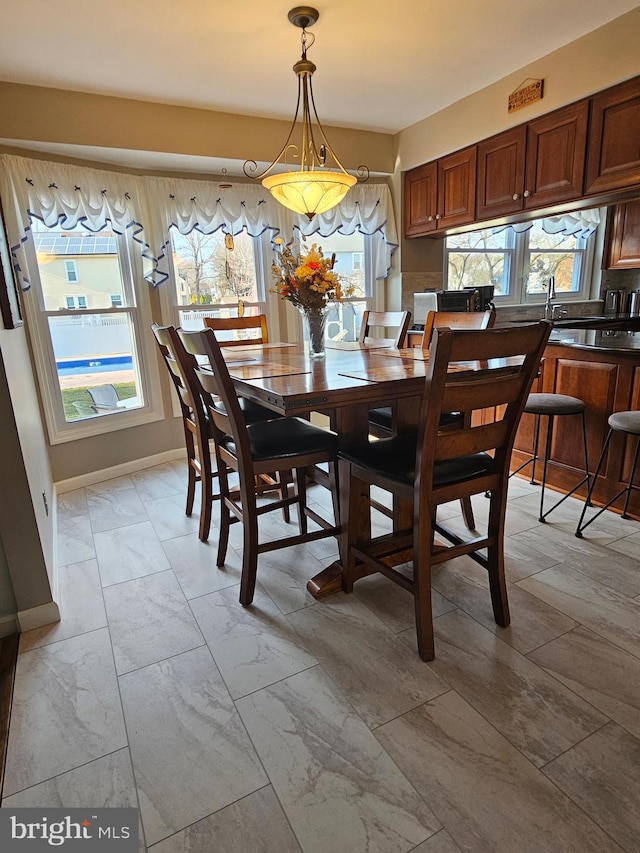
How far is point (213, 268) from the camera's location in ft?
12.7

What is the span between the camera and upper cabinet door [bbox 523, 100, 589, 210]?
112 inches

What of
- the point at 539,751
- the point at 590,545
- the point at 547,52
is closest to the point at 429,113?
the point at 547,52

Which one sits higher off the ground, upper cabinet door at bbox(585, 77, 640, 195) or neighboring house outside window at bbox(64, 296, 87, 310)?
upper cabinet door at bbox(585, 77, 640, 195)

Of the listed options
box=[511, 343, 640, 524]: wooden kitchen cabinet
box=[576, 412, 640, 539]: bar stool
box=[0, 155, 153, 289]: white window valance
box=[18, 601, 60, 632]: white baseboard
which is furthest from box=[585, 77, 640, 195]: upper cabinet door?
box=[18, 601, 60, 632]: white baseboard

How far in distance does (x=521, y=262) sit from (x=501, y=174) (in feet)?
4.84

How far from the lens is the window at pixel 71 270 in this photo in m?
3.34

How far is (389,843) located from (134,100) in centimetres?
385

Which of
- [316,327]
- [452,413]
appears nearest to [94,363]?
[316,327]

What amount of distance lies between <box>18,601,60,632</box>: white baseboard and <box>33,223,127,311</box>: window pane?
7.16 feet

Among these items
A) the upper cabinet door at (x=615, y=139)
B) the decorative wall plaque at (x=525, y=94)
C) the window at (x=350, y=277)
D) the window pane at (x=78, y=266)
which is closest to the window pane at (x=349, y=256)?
the window at (x=350, y=277)

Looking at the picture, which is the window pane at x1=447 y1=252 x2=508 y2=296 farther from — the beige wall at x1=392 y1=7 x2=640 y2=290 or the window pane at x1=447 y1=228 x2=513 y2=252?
the beige wall at x1=392 y1=7 x2=640 y2=290

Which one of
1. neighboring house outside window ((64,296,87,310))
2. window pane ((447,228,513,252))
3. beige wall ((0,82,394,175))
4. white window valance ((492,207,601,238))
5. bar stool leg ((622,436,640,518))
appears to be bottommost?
bar stool leg ((622,436,640,518))

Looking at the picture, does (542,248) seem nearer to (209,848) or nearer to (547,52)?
(547,52)

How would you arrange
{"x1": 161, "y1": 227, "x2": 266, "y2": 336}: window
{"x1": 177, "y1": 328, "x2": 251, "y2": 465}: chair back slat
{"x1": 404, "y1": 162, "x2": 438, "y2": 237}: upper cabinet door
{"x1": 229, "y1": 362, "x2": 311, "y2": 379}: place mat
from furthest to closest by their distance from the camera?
1. {"x1": 404, "y1": 162, "x2": 438, "y2": 237}: upper cabinet door
2. {"x1": 161, "y1": 227, "x2": 266, "y2": 336}: window
3. {"x1": 229, "y1": 362, "x2": 311, "y2": 379}: place mat
4. {"x1": 177, "y1": 328, "x2": 251, "y2": 465}: chair back slat
